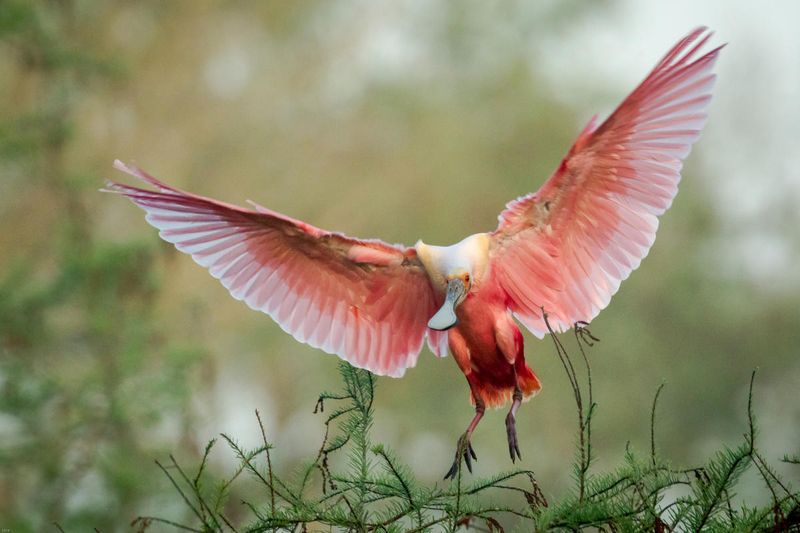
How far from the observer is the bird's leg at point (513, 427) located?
8.53ft

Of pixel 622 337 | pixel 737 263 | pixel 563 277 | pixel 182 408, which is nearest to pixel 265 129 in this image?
pixel 622 337

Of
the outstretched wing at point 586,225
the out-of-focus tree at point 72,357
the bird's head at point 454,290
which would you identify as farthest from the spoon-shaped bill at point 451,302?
the out-of-focus tree at point 72,357

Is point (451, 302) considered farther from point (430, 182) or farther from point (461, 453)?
point (430, 182)

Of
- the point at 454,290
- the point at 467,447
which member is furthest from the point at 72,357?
the point at 467,447

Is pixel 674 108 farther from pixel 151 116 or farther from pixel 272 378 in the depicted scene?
pixel 272 378

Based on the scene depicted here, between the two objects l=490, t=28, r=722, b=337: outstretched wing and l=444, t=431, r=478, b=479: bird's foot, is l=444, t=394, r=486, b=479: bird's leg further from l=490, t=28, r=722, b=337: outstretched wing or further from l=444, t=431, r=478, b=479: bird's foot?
l=490, t=28, r=722, b=337: outstretched wing

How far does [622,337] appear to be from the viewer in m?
15.1

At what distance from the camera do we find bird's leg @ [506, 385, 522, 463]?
8.53 ft

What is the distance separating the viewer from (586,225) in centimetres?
305

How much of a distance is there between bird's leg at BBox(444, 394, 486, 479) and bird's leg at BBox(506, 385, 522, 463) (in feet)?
0.24

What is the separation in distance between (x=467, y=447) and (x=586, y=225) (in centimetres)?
65

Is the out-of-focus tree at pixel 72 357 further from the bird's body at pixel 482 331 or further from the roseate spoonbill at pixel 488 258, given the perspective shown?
the bird's body at pixel 482 331

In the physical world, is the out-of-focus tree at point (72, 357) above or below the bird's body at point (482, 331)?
above

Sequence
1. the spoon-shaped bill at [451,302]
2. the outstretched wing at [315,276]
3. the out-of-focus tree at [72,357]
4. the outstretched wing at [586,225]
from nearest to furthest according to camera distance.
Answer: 1. the spoon-shaped bill at [451,302]
2. the outstretched wing at [586,225]
3. the outstretched wing at [315,276]
4. the out-of-focus tree at [72,357]
